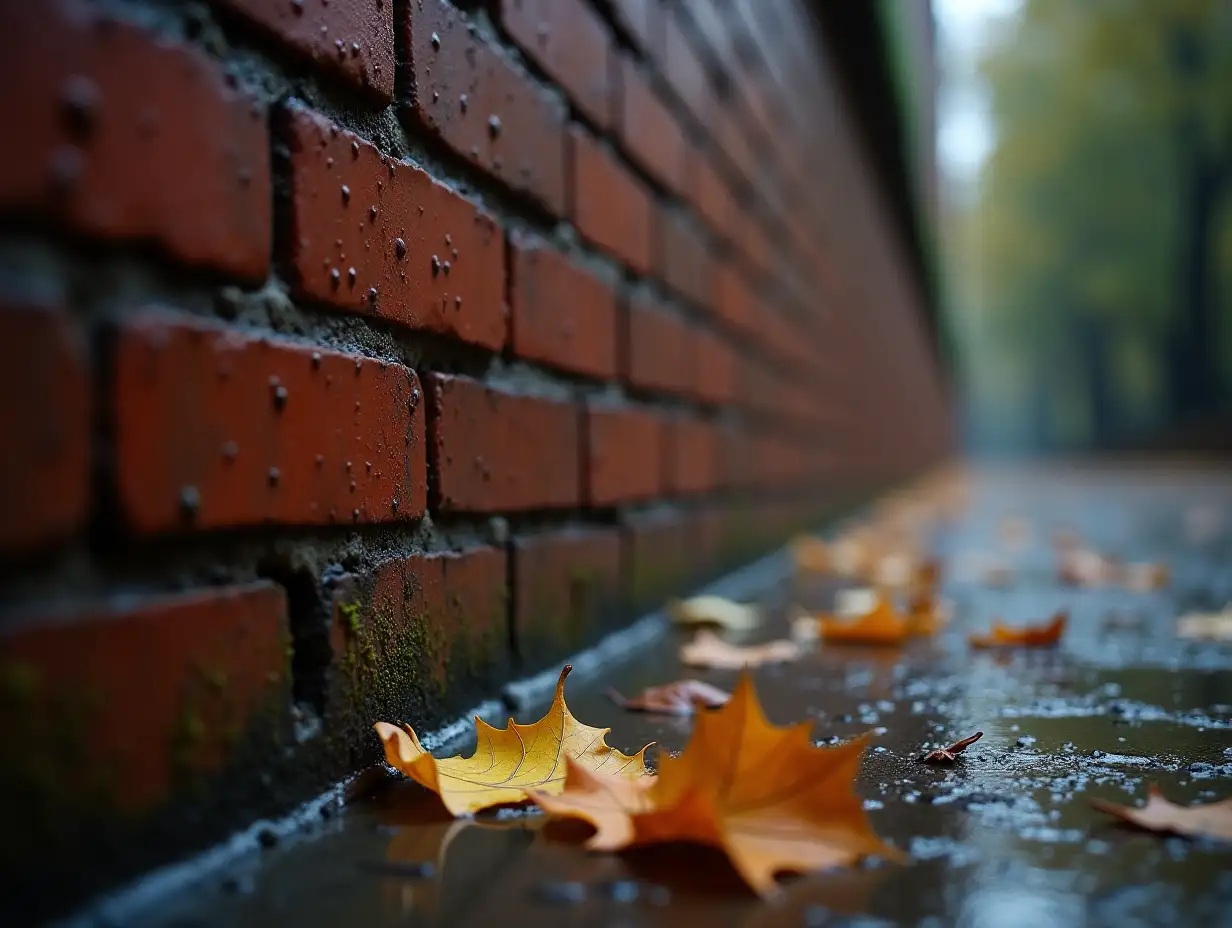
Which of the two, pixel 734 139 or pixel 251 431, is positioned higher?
pixel 734 139

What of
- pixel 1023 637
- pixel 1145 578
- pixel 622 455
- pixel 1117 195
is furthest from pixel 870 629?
pixel 1117 195

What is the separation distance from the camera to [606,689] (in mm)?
1342

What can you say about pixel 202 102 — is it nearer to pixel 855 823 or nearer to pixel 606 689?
pixel 855 823

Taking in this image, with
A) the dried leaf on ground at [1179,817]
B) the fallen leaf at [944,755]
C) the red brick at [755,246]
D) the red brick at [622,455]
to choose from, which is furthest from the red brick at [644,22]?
the dried leaf on ground at [1179,817]

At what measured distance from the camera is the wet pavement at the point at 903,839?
0.65 m

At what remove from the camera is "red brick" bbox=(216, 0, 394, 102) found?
0.77m

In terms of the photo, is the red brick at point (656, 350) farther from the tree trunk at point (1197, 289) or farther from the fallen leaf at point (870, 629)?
the tree trunk at point (1197, 289)

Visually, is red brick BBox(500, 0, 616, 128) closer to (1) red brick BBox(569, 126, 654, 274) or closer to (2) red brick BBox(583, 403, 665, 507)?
(1) red brick BBox(569, 126, 654, 274)

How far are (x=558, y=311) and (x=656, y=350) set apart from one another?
48cm

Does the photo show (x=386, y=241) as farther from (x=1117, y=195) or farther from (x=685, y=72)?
(x=1117, y=195)

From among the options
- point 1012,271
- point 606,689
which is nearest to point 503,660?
point 606,689

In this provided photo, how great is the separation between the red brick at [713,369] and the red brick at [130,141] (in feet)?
4.66

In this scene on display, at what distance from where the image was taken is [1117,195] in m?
20.7

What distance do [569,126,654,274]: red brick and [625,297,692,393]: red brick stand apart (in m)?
0.07
